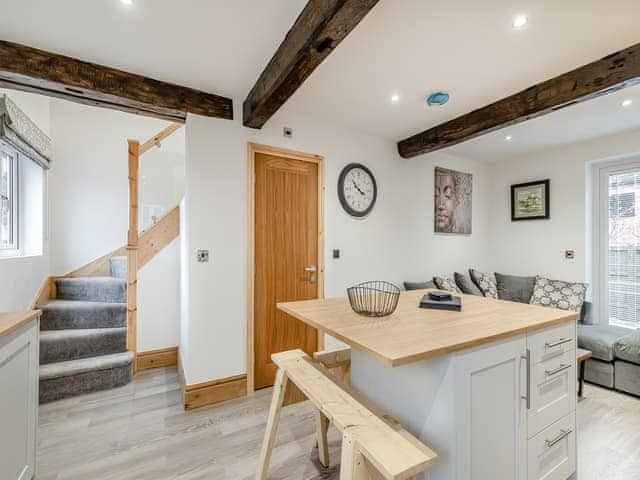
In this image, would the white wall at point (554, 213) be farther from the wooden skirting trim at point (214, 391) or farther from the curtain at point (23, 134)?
the curtain at point (23, 134)

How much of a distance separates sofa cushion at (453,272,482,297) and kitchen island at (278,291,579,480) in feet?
7.69

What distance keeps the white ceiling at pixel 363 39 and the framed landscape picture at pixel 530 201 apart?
7.40ft

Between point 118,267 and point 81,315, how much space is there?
33.0 inches

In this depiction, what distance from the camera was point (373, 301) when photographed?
144cm

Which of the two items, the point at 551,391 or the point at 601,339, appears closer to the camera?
the point at 551,391

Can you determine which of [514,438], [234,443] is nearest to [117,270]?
[234,443]

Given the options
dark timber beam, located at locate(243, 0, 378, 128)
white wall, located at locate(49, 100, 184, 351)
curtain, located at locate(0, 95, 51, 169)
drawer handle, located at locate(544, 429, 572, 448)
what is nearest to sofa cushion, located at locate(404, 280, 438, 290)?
drawer handle, located at locate(544, 429, 572, 448)

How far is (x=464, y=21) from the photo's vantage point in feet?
5.29

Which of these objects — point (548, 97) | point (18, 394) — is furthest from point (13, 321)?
point (548, 97)

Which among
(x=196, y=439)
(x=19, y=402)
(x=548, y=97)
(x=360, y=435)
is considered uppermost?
(x=548, y=97)

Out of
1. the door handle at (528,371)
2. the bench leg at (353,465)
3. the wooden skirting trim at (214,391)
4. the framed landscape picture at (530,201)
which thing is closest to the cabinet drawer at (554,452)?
the door handle at (528,371)

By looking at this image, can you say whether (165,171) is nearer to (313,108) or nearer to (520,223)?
(313,108)

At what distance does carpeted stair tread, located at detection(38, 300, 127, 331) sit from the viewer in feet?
9.27

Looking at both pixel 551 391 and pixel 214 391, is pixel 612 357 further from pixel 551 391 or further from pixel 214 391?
pixel 214 391
